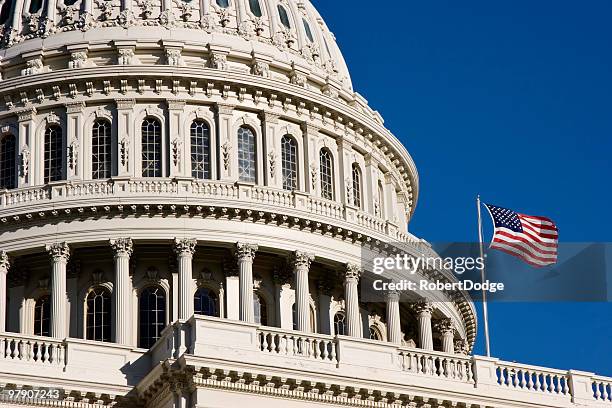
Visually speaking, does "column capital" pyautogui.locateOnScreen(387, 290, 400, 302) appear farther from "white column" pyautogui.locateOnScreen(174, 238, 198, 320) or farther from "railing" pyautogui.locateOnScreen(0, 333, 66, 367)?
"railing" pyautogui.locateOnScreen(0, 333, 66, 367)

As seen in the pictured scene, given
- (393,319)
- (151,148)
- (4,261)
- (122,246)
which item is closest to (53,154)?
(151,148)

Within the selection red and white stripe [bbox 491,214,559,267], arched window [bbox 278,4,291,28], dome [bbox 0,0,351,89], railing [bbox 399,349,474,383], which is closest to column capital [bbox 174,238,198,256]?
dome [bbox 0,0,351,89]

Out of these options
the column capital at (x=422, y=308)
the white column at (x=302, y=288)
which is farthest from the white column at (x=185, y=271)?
the column capital at (x=422, y=308)

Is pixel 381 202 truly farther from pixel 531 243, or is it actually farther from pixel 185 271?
pixel 531 243

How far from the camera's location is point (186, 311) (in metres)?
71.7

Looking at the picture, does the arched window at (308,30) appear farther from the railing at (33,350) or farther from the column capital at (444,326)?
the railing at (33,350)

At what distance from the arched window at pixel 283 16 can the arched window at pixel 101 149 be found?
1137 centimetres

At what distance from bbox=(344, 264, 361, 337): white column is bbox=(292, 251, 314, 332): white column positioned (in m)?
1.69

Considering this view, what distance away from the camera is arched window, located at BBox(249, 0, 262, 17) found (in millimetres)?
83812

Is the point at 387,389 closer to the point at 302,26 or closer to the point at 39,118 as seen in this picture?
the point at 39,118

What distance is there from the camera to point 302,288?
2931 inches

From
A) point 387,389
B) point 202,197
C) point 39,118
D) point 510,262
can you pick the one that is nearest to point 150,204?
point 202,197

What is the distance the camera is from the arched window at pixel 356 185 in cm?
8106

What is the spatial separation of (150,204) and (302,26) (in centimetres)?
1545
